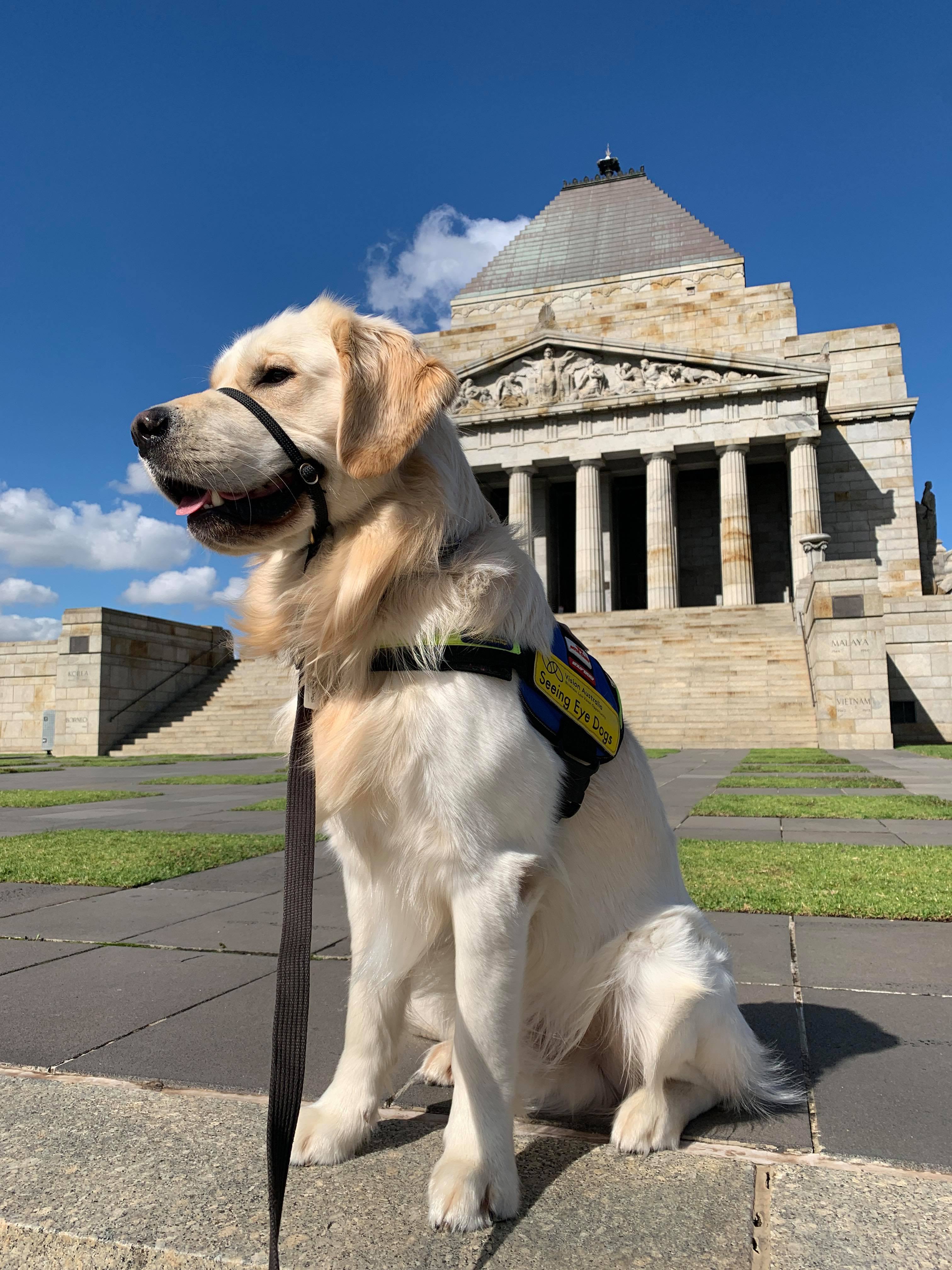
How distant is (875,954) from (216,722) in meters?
20.8

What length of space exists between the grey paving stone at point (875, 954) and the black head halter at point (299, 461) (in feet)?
8.26

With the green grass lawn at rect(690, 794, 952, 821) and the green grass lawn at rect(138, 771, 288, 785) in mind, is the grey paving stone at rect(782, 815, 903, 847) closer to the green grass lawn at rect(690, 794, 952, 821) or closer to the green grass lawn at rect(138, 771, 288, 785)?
the green grass lawn at rect(690, 794, 952, 821)

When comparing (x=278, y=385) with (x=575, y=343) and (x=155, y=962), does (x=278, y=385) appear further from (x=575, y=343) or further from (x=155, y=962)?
(x=575, y=343)

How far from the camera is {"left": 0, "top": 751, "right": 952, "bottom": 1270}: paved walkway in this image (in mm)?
1545

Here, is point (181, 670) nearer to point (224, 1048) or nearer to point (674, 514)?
point (674, 514)

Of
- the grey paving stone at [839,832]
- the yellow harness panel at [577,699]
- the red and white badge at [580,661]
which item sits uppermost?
the red and white badge at [580,661]

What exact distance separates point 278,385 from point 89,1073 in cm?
189

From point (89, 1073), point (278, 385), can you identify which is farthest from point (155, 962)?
point (278, 385)

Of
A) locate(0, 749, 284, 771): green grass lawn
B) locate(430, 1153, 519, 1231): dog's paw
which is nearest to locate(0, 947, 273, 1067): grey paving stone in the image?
locate(430, 1153, 519, 1231): dog's paw

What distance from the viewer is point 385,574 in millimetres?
1913

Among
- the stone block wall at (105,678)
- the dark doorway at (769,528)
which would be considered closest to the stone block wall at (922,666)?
the dark doorway at (769,528)

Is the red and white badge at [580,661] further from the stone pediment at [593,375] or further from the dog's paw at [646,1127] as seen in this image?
the stone pediment at [593,375]

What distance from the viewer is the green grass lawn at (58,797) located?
995 centimetres

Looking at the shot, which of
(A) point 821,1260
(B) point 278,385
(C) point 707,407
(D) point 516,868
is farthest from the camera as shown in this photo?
(C) point 707,407
